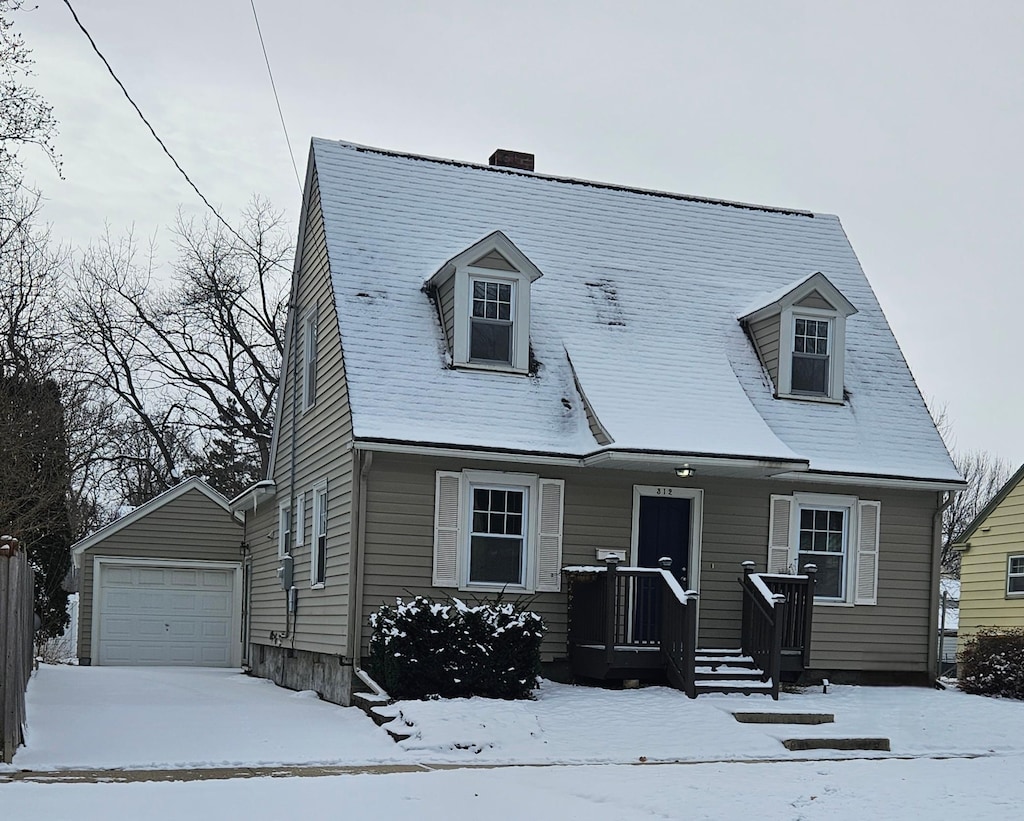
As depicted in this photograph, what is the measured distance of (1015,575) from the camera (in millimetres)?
24766

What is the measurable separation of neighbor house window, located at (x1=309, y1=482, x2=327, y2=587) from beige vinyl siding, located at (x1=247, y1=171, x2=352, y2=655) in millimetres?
166

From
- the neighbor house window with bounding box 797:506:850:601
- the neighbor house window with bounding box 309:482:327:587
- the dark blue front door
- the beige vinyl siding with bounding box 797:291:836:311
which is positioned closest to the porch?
the dark blue front door

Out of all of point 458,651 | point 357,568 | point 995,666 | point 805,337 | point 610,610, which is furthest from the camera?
A: point 805,337

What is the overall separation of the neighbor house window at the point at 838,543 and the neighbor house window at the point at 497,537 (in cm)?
399

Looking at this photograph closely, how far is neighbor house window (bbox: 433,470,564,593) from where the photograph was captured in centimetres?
1590

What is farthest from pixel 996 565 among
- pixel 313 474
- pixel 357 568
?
pixel 357 568

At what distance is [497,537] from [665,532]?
2.39 m

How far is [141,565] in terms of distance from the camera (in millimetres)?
25406

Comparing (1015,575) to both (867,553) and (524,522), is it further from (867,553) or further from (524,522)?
(524,522)

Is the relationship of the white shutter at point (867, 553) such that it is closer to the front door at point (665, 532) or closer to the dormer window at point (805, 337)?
the dormer window at point (805, 337)

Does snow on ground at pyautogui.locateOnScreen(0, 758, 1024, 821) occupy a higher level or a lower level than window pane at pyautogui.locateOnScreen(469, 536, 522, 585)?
lower

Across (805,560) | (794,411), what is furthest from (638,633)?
(794,411)

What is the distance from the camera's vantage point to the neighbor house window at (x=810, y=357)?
60.8ft

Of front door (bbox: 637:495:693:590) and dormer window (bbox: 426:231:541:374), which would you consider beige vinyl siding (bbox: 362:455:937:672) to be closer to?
front door (bbox: 637:495:693:590)
